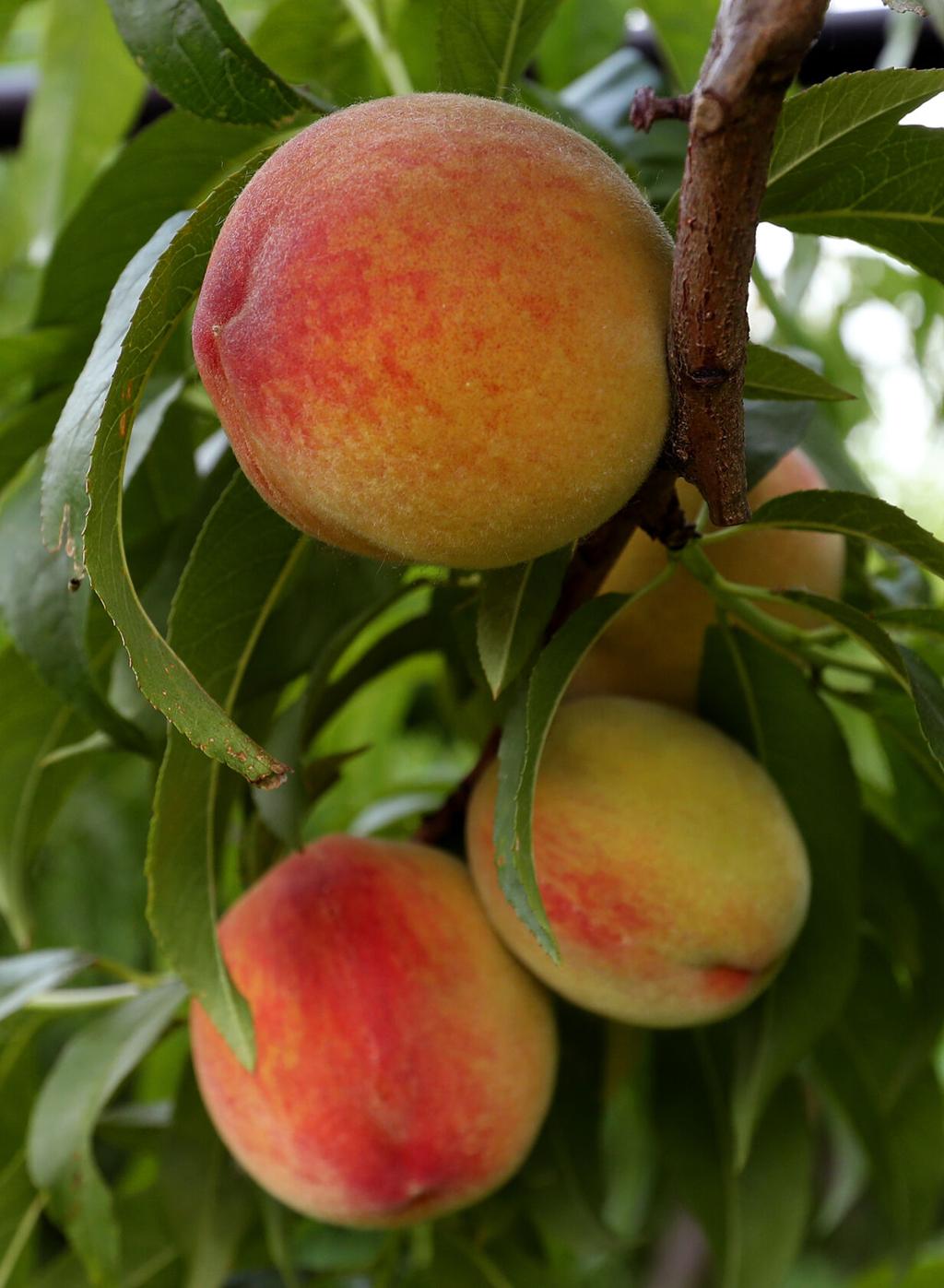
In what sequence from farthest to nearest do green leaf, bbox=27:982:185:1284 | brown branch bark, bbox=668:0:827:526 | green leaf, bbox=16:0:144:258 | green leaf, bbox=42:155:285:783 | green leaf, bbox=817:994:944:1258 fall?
green leaf, bbox=16:0:144:258 → green leaf, bbox=817:994:944:1258 → green leaf, bbox=27:982:185:1284 → green leaf, bbox=42:155:285:783 → brown branch bark, bbox=668:0:827:526

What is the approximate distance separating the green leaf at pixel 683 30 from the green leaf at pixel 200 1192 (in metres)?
0.77

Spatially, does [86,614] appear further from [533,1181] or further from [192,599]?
[533,1181]

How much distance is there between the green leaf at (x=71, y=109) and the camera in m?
1.02

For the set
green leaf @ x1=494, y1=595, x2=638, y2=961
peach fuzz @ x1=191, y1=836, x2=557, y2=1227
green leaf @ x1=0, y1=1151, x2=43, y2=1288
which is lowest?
green leaf @ x1=0, y1=1151, x2=43, y2=1288

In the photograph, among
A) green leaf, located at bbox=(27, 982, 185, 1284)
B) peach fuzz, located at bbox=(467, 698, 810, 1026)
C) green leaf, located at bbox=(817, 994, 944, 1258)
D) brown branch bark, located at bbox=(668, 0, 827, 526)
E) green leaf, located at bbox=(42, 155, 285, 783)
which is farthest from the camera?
green leaf, located at bbox=(817, 994, 944, 1258)

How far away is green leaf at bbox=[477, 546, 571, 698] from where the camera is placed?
0.55 meters

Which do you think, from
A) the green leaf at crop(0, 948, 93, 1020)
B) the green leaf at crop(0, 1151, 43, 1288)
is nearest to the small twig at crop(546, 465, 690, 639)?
the green leaf at crop(0, 948, 93, 1020)

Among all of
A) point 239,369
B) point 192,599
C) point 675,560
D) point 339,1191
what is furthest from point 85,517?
point 339,1191

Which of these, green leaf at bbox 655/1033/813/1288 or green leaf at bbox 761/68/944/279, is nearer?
green leaf at bbox 761/68/944/279

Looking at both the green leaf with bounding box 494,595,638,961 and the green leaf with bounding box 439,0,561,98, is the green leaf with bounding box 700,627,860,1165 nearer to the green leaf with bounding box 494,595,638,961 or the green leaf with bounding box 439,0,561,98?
the green leaf with bounding box 494,595,638,961

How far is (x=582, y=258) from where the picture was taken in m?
0.43

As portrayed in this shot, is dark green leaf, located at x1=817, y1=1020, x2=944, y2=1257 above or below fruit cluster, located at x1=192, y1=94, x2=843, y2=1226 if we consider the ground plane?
below

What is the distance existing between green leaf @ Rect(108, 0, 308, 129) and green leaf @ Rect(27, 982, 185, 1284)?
1.71ft

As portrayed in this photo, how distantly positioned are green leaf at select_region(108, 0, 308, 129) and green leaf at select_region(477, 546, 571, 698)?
0.26 meters
